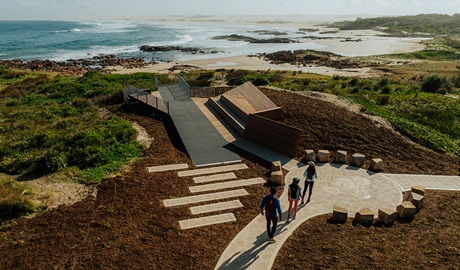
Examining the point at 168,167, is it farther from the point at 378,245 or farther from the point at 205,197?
the point at 378,245

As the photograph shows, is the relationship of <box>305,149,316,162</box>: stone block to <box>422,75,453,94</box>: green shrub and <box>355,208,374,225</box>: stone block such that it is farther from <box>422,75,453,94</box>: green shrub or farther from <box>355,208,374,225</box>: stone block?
<box>422,75,453,94</box>: green shrub

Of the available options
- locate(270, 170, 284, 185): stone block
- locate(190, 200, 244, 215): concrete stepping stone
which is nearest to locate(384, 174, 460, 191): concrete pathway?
locate(270, 170, 284, 185): stone block

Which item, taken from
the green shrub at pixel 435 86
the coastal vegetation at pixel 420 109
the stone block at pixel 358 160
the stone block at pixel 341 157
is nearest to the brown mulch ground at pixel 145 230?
the stone block at pixel 358 160

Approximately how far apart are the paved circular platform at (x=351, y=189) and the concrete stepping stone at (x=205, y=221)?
109 inches

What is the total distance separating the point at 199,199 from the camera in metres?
10.7

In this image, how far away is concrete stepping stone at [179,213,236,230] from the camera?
931 centimetres

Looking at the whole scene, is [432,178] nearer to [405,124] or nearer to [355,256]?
[405,124]

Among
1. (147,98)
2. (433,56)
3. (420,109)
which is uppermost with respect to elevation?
(433,56)

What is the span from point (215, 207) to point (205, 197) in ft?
2.17

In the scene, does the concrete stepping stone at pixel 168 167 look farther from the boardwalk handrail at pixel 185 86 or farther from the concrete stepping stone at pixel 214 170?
A: the boardwalk handrail at pixel 185 86

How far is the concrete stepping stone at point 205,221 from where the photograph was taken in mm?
9306

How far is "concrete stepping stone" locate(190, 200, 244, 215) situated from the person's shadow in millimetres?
1699

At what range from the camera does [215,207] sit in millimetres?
10312

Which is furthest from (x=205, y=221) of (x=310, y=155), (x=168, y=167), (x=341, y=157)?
(x=341, y=157)
